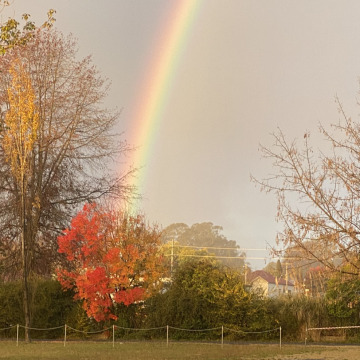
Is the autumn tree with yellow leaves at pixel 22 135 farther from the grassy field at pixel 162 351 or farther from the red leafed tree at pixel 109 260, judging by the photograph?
the grassy field at pixel 162 351

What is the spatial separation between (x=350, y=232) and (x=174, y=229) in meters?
112

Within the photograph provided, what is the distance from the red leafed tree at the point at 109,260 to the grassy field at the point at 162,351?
3018 millimetres

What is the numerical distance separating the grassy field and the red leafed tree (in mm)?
3018

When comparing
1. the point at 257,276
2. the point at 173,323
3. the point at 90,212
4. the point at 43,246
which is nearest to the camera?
the point at 173,323

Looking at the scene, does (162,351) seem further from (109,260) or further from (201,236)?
(201,236)

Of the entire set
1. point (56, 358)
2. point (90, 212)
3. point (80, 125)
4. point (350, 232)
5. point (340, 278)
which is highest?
point (80, 125)

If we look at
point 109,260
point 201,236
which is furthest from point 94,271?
point 201,236

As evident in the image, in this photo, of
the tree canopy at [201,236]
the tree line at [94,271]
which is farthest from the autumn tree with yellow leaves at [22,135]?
the tree canopy at [201,236]

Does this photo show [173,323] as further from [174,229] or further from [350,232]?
[174,229]

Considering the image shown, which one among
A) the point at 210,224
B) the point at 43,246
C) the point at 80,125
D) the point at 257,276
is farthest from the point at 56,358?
the point at 210,224

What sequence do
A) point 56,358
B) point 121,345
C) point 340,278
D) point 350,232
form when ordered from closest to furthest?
point 350,232 → point 340,278 → point 56,358 → point 121,345

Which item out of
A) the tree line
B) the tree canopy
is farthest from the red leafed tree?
the tree canopy

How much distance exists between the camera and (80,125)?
126ft

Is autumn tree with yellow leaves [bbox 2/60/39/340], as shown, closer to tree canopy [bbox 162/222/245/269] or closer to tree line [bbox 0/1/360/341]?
tree line [bbox 0/1/360/341]
